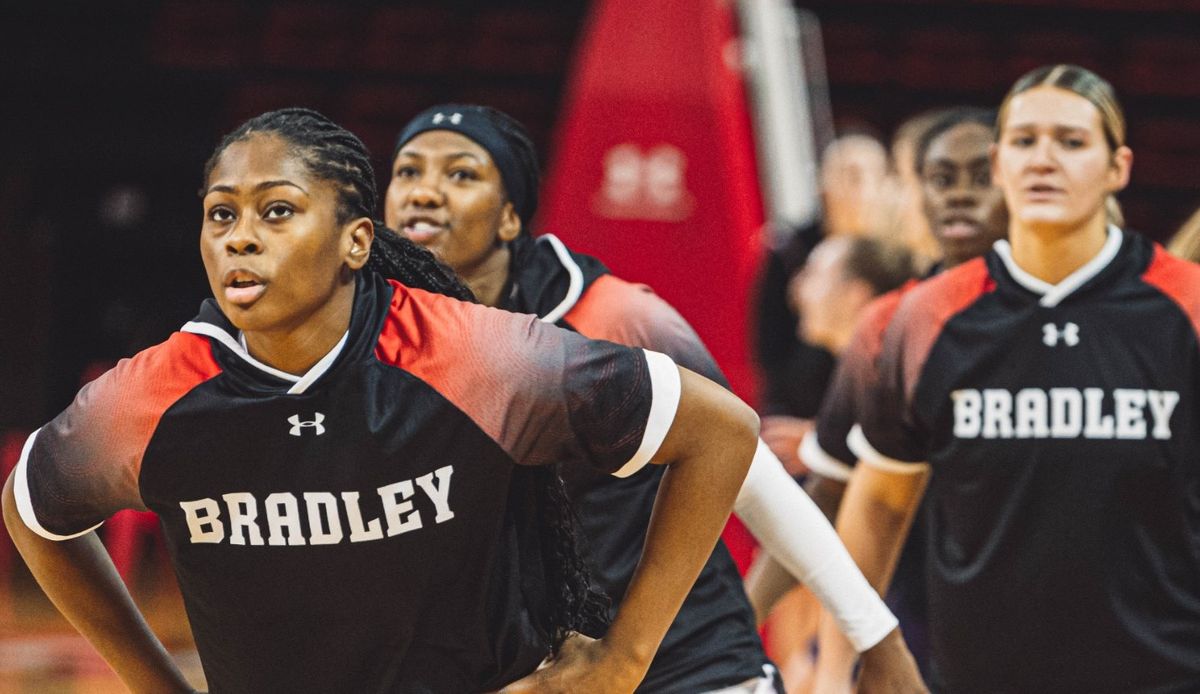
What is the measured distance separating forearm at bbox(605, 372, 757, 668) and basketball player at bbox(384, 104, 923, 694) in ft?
1.33

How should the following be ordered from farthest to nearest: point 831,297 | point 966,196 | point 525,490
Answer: point 831,297
point 966,196
point 525,490

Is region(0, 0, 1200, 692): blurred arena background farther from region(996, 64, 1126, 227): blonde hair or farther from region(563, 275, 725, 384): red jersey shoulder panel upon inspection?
region(996, 64, 1126, 227): blonde hair

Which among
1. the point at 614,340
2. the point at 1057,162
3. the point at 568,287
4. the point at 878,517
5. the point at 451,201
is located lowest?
the point at 878,517

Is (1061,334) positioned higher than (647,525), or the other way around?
(1061,334)

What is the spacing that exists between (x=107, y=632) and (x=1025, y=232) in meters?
1.89

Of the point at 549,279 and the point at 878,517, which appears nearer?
the point at 549,279

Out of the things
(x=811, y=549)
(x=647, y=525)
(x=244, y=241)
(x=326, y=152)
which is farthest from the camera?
(x=647, y=525)

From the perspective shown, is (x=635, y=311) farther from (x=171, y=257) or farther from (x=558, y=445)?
(x=171, y=257)

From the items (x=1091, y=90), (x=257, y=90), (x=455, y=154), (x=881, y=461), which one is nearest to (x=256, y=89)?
(x=257, y=90)

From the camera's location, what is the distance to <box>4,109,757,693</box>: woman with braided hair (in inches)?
85.8

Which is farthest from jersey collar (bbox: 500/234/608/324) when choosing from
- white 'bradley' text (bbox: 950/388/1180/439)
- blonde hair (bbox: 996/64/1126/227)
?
blonde hair (bbox: 996/64/1126/227)

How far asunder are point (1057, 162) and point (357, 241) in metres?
1.54

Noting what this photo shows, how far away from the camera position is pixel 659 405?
7.34ft

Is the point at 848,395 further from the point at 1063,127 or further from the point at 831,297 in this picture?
the point at 831,297
